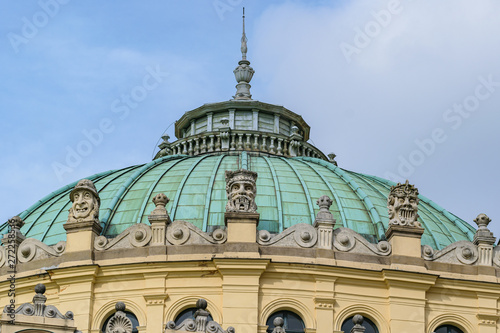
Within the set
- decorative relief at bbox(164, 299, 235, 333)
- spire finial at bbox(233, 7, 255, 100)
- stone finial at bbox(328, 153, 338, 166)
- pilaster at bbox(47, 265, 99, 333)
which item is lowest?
decorative relief at bbox(164, 299, 235, 333)

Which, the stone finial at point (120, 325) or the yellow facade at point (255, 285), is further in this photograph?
the yellow facade at point (255, 285)

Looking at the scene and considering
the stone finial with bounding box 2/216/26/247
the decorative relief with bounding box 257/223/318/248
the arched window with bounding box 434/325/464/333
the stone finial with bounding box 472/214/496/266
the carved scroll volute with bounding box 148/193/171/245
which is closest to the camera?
the decorative relief with bounding box 257/223/318/248

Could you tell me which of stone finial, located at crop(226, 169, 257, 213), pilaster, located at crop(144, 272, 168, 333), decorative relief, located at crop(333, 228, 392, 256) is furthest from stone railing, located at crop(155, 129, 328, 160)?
pilaster, located at crop(144, 272, 168, 333)

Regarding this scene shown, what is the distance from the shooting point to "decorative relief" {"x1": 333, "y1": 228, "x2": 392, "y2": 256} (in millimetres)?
61375

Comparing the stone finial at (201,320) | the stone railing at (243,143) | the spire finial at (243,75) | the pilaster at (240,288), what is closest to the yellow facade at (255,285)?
the pilaster at (240,288)

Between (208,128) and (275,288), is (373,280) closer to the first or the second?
Answer: (275,288)

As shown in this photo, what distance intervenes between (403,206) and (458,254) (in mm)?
3038

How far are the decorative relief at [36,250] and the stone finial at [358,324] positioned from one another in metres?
12.6

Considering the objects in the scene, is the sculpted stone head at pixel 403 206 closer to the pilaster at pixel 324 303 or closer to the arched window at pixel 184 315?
the pilaster at pixel 324 303

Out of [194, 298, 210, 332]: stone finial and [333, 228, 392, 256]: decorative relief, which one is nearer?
[194, 298, 210, 332]: stone finial

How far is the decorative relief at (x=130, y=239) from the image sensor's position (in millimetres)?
61250

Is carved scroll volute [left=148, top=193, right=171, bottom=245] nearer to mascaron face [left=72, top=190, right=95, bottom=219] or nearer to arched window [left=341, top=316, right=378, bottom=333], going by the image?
mascaron face [left=72, top=190, right=95, bottom=219]

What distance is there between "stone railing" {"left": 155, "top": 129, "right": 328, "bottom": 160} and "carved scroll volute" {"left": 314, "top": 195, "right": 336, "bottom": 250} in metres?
11.8

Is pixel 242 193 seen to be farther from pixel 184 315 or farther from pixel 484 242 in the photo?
pixel 484 242
